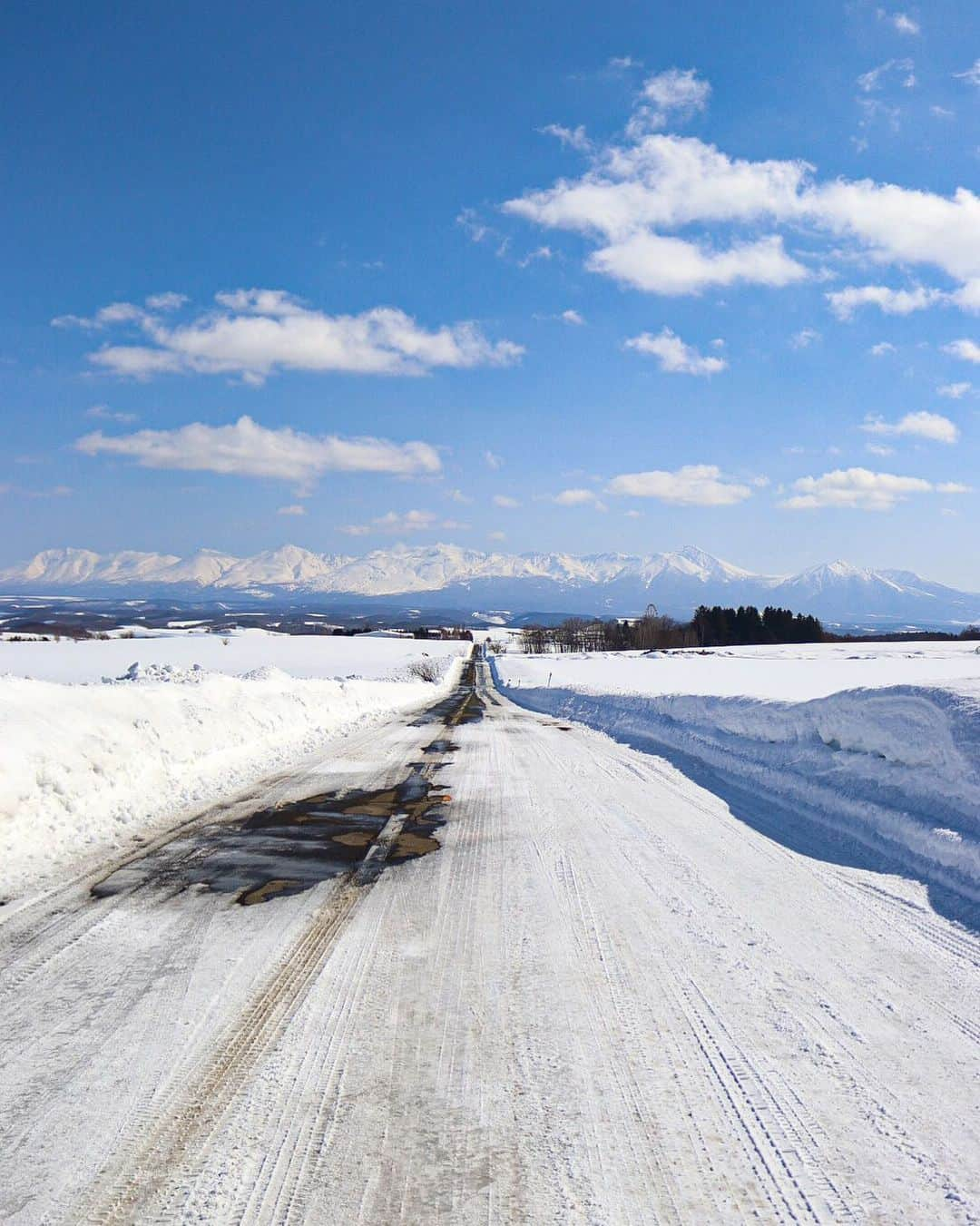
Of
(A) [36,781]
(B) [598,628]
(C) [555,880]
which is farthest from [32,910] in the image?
(B) [598,628]

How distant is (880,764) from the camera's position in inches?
359

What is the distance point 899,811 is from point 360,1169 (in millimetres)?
6890

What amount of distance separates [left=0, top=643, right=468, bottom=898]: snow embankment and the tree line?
306ft

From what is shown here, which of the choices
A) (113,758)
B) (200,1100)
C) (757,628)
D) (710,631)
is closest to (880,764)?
(200,1100)

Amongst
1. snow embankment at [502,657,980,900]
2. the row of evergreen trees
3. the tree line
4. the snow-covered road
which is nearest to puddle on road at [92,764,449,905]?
the snow-covered road

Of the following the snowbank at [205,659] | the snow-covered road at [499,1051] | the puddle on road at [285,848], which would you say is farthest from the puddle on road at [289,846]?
the snowbank at [205,659]

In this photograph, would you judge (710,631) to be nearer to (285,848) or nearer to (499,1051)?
(285,848)

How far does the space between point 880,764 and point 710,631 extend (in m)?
105

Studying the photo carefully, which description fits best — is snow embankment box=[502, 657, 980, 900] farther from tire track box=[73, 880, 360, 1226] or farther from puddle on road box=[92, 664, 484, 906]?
tire track box=[73, 880, 360, 1226]

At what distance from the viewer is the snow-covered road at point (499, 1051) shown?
2688mm

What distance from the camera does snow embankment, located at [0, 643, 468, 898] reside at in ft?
24.1

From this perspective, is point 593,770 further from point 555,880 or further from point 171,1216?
point 171,1216

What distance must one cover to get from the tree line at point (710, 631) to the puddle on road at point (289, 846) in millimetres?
96053

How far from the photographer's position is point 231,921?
17.5ft
